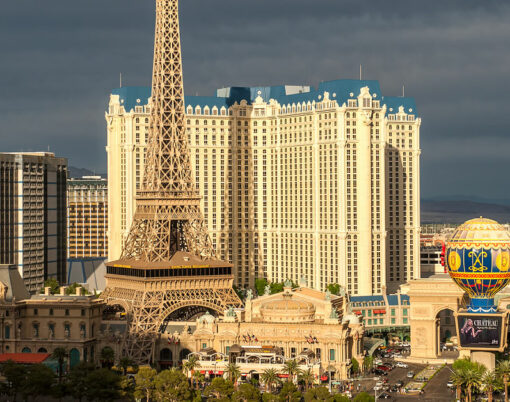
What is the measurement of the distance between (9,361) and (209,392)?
3571cm

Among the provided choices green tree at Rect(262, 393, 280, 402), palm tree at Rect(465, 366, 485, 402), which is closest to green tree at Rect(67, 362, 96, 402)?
green tree at Rect(262, 393, 280, 402)

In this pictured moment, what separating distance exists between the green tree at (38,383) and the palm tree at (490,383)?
7039cm

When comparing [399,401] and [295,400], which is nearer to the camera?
[295,400]

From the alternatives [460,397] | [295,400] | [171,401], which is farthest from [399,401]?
[171,401]

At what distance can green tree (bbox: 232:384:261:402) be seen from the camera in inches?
7126

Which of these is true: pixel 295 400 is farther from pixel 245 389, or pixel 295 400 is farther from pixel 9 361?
pixel 9 361

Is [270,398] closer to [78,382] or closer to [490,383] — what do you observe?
[78,382]

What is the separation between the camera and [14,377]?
194750 mm

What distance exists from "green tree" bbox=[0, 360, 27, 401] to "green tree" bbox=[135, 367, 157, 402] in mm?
18833

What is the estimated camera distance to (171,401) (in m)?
186

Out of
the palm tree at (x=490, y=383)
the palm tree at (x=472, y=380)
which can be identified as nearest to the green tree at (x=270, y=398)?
the palm tree at (x=472, y=380)

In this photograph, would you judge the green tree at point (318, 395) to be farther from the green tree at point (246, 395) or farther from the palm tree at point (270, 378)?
the palm tree at point (270, 378)

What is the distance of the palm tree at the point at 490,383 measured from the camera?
189750 millimetres

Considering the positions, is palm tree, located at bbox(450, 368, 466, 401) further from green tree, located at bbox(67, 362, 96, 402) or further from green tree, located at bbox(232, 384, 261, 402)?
green tree, located at bbox(67, 362, 96, 402)
